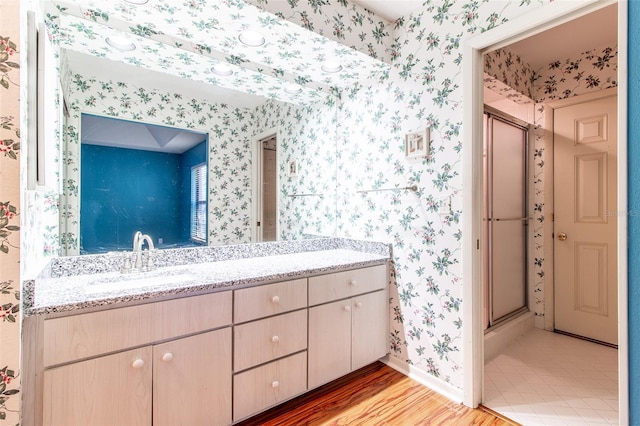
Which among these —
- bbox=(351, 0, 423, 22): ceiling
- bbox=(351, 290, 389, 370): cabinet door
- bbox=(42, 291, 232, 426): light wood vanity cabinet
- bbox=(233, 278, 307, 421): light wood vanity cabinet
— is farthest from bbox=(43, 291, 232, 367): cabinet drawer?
bbox=(351, 0, 423, 22): ceiling

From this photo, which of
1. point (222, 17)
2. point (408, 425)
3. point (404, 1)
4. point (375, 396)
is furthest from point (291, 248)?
point (404, 1)

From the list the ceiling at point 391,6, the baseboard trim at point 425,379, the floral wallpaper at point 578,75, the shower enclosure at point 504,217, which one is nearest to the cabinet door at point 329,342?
the baseboard trim at point 425,379

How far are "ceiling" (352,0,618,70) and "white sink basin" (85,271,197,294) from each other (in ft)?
6.35

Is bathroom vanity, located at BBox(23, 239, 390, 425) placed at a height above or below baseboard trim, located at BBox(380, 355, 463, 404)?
above

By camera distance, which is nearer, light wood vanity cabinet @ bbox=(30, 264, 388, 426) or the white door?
light wood vanity cabinet @ bbox=(30, 264, 388, 426)

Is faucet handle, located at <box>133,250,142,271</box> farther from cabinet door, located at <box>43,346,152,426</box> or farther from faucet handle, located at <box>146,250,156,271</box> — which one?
cabinet door, located at <box>43,346,152,426</box>

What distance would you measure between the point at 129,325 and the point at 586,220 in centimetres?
342

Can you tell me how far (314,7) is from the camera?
174cm

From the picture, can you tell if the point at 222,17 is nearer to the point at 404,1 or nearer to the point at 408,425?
the point at 404,1

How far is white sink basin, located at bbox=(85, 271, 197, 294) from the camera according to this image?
1.35 metres

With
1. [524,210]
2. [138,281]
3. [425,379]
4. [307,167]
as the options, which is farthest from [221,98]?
[524,210]

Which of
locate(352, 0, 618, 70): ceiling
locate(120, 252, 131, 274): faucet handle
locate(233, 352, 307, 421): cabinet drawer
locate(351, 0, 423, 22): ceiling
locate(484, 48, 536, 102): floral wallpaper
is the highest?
locate(352, 0, 618, 70): ceiling

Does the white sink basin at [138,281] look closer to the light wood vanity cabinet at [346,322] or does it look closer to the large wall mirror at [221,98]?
the large wall mirror at [221,98]

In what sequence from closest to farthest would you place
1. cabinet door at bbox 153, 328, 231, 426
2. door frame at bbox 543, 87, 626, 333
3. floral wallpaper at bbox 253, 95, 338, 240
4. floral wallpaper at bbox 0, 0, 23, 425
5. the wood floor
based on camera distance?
floral wallpaper at bbox 0, 0, 23, 425 → cabinet door at bbox 153, 328, 231, 426 → the wood floor → floral wallpaper at bbox 253, 95, 338, 240 → door frame at bbox 543, 87, 626, 333
